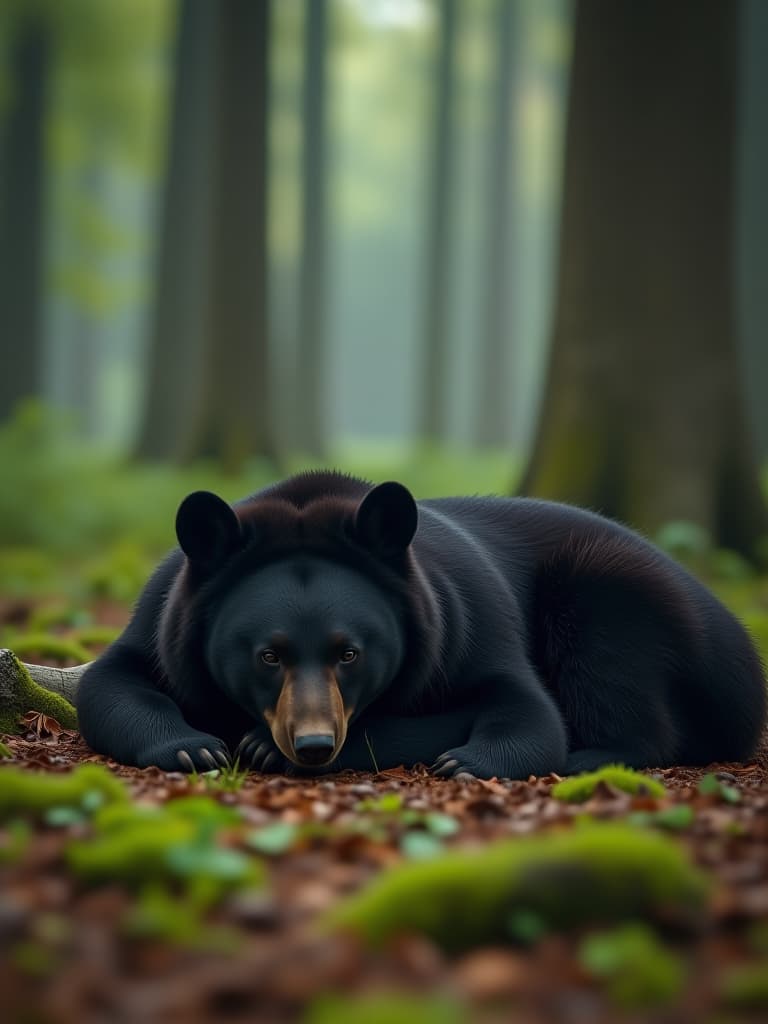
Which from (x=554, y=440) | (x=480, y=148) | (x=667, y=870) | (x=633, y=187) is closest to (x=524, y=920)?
(x=667, y=870)

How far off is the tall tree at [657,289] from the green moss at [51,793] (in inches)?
251

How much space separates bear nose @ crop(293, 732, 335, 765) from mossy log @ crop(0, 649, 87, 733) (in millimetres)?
1888

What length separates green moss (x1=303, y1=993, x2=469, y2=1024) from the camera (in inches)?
83.8

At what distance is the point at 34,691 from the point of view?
557 cm

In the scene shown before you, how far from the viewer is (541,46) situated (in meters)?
32.8

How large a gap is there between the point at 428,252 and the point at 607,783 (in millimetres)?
23903

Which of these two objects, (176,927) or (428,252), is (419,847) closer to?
(176,927)

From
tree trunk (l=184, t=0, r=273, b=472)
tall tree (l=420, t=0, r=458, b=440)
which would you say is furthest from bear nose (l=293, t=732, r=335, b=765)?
tall tree (l=420, t=0, r=458, b=440)

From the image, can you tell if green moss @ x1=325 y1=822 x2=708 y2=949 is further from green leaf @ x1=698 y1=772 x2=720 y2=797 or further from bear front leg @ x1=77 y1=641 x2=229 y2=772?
bear front leg @ x1=77 y1=641 x2=229 y2=772

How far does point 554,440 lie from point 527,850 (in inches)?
281

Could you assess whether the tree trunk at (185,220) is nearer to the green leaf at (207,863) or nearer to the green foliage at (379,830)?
the green foliage at (379,830)

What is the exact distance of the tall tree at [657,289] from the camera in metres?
9.41

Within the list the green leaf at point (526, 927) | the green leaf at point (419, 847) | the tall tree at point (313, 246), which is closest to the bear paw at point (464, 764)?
the green leaf at point (419, 847)

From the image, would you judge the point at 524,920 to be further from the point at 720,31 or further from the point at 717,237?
the point at 720,31
